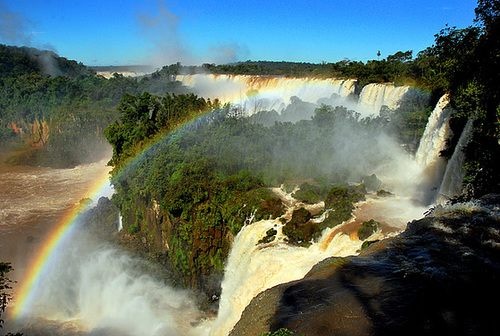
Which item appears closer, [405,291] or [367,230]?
[405,291]

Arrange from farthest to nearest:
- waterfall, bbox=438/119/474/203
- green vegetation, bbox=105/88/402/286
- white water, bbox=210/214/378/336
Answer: green vegetation, bbox=105/88/402/286 < waterfall, bbox=438/119/474/203 < white water, bbox=210/214/378/336

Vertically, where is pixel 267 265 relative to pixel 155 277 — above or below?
above

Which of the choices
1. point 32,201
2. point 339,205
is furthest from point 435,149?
point 32,201

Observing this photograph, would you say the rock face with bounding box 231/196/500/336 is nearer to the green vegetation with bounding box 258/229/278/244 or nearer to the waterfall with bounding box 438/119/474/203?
the waterfall with bounding box 438/119/474/203

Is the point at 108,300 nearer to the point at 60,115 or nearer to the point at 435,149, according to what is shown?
the point at 435,149

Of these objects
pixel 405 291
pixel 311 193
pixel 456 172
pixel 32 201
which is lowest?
pixel 32 201

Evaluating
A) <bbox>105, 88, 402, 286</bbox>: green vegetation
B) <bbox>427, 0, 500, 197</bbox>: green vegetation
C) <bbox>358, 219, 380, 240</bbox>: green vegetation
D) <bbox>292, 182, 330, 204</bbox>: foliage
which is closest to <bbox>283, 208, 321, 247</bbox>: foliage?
<bbox>105, 88, 402, 286</bbox>: green vegetation
